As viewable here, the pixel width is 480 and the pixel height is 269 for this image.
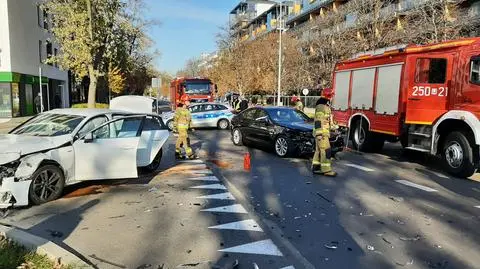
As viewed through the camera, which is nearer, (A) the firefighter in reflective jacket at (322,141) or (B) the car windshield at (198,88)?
(A) the firefighter in reflective jacket at (322,141)

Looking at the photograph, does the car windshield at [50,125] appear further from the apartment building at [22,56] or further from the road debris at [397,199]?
the apartment building at [22,56]

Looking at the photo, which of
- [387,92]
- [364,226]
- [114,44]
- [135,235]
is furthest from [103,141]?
[114,44]

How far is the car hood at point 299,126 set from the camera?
1248cm

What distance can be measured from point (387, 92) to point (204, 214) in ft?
25.8

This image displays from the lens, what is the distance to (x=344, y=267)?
4785mm

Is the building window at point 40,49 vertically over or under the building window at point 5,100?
over

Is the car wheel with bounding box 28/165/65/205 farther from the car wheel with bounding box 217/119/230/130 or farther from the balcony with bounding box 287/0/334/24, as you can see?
the balcony with bounding box 287/0/334/24

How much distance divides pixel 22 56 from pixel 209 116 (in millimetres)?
18717

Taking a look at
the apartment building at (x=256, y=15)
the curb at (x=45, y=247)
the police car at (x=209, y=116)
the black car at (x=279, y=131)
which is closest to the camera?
the curb at (x=45, y=247)

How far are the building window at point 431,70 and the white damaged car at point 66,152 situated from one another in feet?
21.9

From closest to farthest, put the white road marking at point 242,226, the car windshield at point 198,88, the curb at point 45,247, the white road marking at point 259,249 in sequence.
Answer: the curb at point 45,247, the white road marking at point 259,249, the white road marking at point 242,226, the car windshield at point 198,88

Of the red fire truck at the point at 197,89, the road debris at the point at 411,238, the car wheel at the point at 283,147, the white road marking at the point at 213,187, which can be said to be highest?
the red fire truck at the point at 197,89

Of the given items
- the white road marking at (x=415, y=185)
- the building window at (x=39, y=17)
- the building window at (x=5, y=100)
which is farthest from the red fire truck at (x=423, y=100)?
the building window at (x=39, y=17)

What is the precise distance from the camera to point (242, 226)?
243 inches
